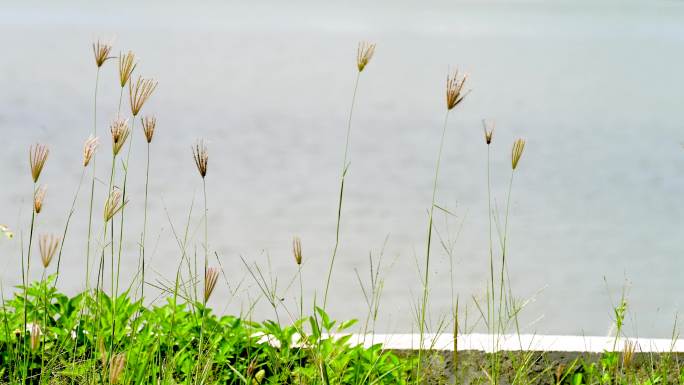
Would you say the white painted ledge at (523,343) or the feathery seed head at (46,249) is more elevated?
the feathery seed head at (46,249)

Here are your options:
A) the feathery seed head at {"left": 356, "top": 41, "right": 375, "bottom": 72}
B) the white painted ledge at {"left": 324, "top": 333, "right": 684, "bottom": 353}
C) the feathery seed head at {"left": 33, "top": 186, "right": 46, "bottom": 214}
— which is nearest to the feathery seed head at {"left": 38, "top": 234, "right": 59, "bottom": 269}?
the feathery seed head at {"left": 33, "top": 186, "right": 46, "bottom": 214}

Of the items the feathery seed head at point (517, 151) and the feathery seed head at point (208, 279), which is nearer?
the feathery seed head at point (208, 279)

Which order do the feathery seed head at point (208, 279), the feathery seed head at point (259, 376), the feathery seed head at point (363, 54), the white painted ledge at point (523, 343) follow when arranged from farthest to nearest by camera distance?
the white painted ledge at point (523, 343)
the feathery seed head at point (259, 376)
the feathery seed head at point (363, 54)
the feathery seed head at point (208, 279)

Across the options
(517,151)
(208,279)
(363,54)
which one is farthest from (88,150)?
(517,151)

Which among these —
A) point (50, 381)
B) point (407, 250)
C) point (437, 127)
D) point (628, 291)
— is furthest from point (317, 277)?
point (437, 127)

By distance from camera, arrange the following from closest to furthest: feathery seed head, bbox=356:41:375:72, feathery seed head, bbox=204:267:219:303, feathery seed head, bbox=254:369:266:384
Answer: feathery seed head, bbox=204:267:219:303 → feathery seed head, bbox=356:41:375:72 → feathery seed head, bbox=254:369:266:384

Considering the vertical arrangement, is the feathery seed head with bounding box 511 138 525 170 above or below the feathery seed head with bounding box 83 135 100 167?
above

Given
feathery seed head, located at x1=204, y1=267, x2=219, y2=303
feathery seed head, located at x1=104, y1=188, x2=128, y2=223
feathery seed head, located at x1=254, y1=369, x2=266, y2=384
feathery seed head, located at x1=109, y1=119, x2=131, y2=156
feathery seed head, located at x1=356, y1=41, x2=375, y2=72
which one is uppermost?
feathery seed head, located at x1=356, y1=41, x2=375, y2=72

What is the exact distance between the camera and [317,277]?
309 centimetres

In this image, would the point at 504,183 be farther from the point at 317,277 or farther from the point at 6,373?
the point at 6,373

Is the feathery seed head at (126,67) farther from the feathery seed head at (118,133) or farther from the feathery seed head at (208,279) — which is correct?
the feathery seed head at (208,279)

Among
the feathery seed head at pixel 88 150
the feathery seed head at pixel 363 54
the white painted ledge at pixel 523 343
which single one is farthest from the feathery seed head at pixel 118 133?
the white painted ledge at pixel 523 343

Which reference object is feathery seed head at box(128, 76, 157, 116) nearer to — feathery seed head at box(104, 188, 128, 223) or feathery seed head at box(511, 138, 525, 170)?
feathery seed head at box(104, 188, 128, 223)

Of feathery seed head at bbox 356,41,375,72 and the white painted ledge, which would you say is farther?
the white painted ledge
